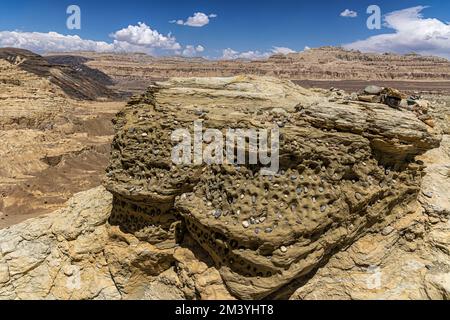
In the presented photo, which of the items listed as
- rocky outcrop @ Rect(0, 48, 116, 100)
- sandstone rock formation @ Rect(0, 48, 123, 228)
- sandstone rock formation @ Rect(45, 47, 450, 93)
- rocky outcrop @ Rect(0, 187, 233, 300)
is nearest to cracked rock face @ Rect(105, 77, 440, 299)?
rocky outcrop @ Rect(0, 187, 233, 300)

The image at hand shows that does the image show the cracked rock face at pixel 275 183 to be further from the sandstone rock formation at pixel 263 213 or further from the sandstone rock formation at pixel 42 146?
the sandstone rock formation at pixel 42 146

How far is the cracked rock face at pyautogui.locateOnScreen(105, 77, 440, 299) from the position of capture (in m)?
5.63

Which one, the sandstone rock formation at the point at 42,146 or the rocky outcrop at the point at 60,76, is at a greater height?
the rocky outcrop at the point at 60,76

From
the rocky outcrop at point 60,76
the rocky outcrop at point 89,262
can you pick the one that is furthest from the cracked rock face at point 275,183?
the rocky outcrop at point 60,76

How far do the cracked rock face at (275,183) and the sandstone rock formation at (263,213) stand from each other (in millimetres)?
23

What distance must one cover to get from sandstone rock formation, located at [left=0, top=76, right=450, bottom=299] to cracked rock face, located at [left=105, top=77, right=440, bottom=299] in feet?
0.07

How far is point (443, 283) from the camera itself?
555 cm

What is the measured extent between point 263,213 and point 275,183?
543 mm

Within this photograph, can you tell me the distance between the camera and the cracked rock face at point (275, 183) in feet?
18.5

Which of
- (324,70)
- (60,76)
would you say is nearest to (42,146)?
(60,76)

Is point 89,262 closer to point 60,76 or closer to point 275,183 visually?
point 275,183

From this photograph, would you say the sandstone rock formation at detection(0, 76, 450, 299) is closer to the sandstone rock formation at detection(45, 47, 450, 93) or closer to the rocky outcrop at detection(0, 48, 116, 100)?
the rocky outcrop at detection(0, 48, 116, 100)

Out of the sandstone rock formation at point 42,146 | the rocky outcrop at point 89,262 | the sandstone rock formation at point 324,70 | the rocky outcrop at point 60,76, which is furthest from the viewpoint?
the sandstone rock formation at point 324,70

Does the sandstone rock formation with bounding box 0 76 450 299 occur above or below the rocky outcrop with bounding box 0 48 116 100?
below
